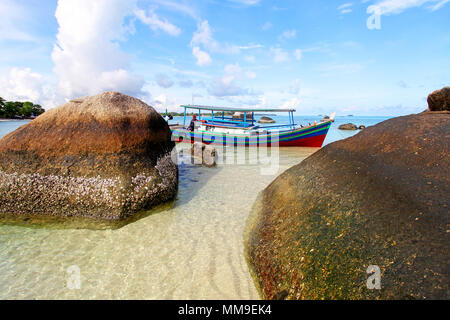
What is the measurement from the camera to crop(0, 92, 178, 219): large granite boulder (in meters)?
5.54

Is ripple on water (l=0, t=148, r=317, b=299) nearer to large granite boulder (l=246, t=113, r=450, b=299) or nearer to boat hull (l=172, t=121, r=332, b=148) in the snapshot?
large granite boulder (l=246, t=113, r=450, b=299)

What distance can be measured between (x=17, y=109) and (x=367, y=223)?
99.5 m

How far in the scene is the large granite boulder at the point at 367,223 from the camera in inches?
86.5

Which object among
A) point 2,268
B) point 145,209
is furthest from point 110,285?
point 145,209

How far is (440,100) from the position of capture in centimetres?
459

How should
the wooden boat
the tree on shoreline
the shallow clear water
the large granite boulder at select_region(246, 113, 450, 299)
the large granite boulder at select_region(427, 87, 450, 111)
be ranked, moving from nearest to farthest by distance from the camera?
the large granite boulder at select_region(246, 113, 450, 299) < the shallow clear water < the large granite boulder at select_region(427, 87, 450, 111) < the wooden boat < the tree on shoreline

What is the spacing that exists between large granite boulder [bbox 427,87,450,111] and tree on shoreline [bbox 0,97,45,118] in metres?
94.4

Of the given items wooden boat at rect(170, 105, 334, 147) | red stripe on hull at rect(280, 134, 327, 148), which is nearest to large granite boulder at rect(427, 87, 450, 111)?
wooden boat at rect(170, 105, 334, 147)

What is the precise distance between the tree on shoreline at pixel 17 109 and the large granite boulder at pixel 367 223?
306 feet

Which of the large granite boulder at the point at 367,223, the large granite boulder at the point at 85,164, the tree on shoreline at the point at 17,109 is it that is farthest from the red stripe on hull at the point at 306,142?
the tree on shoreline at the point at 17,109
